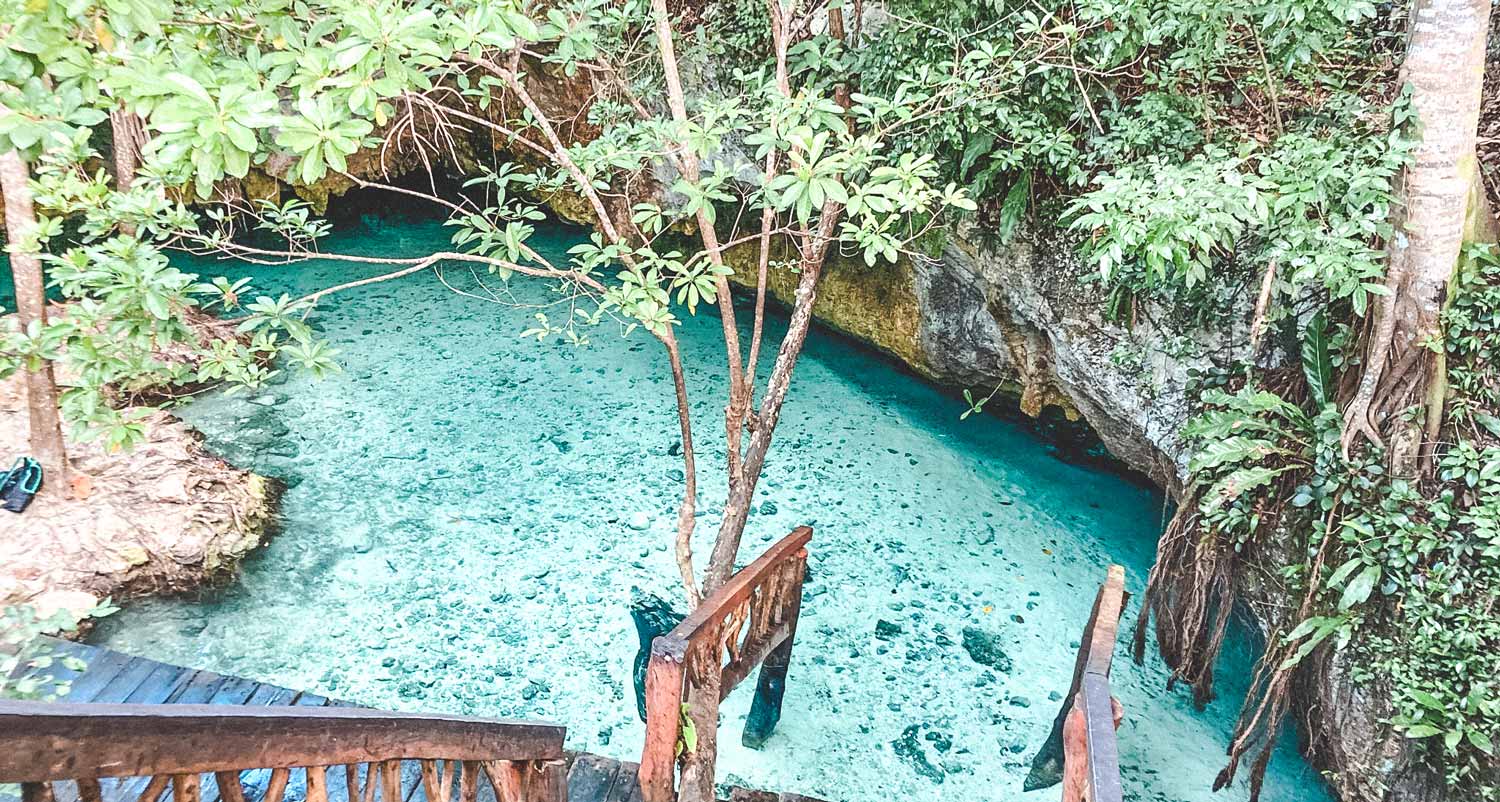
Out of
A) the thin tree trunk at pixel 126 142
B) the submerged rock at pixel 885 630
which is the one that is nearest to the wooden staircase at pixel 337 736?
the submerged rock at pixel 885 630

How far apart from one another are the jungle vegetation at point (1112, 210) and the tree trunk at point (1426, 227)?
1 centimetres

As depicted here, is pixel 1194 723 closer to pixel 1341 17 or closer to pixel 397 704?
pixel 1341 17

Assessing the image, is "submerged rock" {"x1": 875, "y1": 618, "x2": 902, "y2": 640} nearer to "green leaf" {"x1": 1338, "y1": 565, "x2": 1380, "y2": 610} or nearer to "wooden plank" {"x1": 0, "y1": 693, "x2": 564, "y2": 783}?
"green leaf" {"x1": 1338, "y1": 565, "x2": 1380, "y2": 610}

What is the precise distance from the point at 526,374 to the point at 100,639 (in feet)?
11.1

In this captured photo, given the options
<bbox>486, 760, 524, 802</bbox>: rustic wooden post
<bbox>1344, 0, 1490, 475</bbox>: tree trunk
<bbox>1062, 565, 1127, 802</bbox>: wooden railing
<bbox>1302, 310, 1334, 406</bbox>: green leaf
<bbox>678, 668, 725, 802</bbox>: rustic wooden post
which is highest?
<bbox>1344, 0, 1490, 475</bbox>: tree trunk

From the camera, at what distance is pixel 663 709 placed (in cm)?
281

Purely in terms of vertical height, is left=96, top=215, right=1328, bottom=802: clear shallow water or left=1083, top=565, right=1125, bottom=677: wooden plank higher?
left=1083, top=565, right=1125, bottom=677: wooden plank

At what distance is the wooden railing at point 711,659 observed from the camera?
2.81 meters

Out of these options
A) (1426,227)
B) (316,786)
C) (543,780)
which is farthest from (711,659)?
(1426,227)

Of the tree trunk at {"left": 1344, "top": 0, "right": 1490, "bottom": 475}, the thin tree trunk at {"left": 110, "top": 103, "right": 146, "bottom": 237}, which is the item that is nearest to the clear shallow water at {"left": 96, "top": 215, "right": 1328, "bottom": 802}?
the thin tree trunk at {"left": 110, "top": 103, "right": 146, "bottom": 237}

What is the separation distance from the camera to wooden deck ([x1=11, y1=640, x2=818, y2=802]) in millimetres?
3398

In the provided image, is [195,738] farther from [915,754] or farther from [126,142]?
[126,142]

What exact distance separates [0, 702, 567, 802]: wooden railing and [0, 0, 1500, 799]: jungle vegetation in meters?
1.15

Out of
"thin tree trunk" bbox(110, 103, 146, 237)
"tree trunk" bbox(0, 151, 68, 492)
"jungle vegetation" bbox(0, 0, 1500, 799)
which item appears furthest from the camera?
"thin tree trunk" bbox(110, 103, 146, 237)
